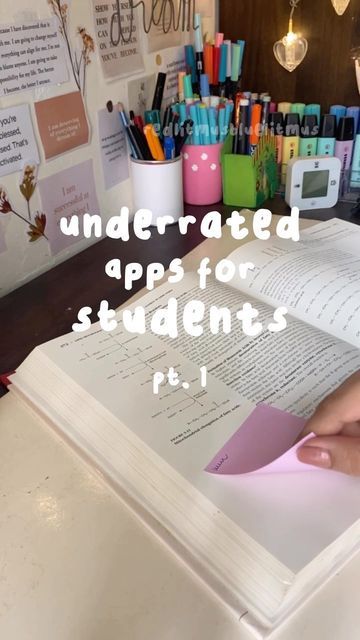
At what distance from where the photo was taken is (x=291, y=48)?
977 millimetres

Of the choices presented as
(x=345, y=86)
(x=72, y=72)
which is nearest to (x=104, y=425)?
(x=72, y=72)

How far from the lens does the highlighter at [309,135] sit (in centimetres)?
95

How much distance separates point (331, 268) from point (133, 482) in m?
0.35

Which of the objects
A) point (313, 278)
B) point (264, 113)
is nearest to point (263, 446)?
point (313, 278)

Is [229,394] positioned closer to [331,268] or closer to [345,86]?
[331,268]

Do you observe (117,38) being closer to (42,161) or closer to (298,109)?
(42,161)

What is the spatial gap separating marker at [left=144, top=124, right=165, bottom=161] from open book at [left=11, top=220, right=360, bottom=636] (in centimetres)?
27

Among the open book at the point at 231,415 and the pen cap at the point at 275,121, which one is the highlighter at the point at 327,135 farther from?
the open book at the point at 231,415

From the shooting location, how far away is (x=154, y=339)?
0.57 metres

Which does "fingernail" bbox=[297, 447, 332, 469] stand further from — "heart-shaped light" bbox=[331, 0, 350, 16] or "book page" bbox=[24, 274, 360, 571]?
"heart-shaped light" bbox=[331, 0, 350, 16]

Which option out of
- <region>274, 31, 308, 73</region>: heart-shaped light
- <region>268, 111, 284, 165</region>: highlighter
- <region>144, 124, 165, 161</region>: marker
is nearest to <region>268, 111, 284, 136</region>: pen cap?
<region>268, 111, 284, 165</region>: highlighter

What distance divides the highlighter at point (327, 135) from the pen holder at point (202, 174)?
174mm

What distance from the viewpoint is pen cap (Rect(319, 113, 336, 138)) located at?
3.07 feet

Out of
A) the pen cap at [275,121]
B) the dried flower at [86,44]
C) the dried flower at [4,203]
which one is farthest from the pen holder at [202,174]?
the dried flower at [4,203]
